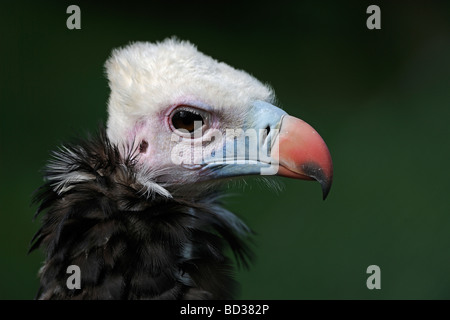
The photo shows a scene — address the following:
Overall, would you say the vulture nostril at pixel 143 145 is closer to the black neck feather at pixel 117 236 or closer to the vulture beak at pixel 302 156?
the black neck feather at pixel 117 236

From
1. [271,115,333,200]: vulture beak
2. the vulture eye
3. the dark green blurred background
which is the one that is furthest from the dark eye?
the dark green blurred background

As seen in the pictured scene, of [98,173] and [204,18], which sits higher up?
[204,18]

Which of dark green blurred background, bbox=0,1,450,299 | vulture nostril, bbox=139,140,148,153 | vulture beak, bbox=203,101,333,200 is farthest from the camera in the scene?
dark green blurred background, bbox=0,1,450,299

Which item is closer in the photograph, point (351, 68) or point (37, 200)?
point (37, 200)

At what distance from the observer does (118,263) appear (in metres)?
1.51

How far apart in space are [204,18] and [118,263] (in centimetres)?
422

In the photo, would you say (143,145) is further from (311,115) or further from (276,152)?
(311,115)

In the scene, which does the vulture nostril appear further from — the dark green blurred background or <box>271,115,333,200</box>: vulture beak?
the dark green blurred background

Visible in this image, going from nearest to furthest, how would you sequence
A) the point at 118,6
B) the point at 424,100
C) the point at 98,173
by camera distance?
1. the point at 98,173
2. the point at 424,100
3. the point at 118,6

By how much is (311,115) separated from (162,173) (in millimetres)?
3302

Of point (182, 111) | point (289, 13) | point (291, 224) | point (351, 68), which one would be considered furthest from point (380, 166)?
point (182, 111)

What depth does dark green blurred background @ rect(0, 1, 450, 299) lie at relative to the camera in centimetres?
378

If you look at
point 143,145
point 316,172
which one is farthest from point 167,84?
point 316,172
